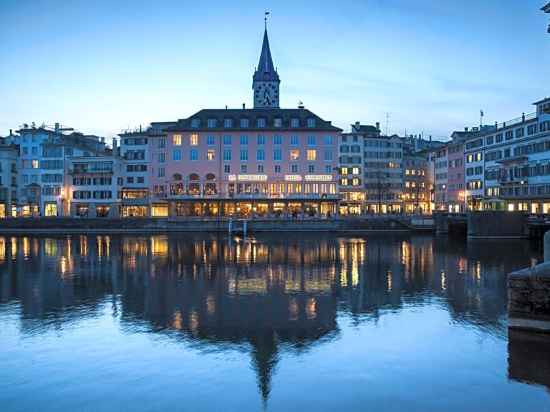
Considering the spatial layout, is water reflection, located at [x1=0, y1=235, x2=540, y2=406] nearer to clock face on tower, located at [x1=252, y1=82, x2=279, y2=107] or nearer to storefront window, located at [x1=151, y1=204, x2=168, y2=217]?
storefront window, located at [x1=151, y1=204, x2=168, y2=217]

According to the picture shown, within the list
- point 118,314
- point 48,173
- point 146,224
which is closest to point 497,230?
point 146,224

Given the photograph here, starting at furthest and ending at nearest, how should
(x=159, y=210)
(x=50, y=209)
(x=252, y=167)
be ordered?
1. (x=50, y=209)
2. (x=159, y=210)
3. (x=252, y=167)

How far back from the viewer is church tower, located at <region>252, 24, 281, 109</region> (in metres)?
147

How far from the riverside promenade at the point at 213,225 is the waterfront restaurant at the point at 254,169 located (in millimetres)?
6667

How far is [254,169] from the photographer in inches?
3912

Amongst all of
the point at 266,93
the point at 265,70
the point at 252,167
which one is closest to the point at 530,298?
the point at 252,167

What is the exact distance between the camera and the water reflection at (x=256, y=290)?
66.9 ft

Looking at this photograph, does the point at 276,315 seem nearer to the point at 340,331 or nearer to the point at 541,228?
the point at 340,331

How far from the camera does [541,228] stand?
67.6 metres

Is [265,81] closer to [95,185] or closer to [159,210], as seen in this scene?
[159,210]

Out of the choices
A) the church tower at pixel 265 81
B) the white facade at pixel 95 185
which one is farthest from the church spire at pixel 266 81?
the white facade at pixel 95 185

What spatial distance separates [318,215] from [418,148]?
73.2 m

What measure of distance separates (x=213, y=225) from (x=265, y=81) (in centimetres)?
6649

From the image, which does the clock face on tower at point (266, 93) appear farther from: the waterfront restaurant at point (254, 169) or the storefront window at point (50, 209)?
the storefront window at point (50, 209)
